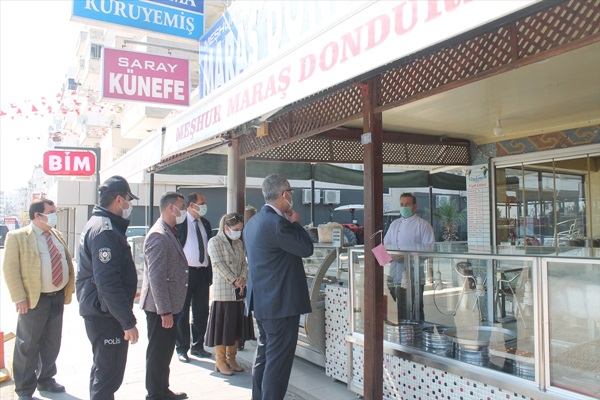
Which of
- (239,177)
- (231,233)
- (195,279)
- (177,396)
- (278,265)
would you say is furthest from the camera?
(239,177)

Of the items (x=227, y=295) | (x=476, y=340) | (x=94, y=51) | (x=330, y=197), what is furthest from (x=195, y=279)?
(x=94, y=51)

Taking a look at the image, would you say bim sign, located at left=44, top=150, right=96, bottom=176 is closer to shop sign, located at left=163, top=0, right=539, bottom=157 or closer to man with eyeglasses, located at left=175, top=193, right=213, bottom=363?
man with eyeglasses, located at left=175, top=193, right=213, bottom=363

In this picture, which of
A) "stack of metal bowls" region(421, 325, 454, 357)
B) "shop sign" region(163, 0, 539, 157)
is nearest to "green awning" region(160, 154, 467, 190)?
"shop sign" region(163, 0, 539, 157)

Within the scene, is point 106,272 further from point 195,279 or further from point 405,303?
point 405,303

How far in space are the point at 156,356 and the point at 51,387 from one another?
1403mm

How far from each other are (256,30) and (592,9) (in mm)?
4770

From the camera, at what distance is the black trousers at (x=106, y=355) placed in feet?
10.7

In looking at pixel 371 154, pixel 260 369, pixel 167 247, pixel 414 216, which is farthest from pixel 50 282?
pixel 414 216

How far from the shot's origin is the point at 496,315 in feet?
11.5

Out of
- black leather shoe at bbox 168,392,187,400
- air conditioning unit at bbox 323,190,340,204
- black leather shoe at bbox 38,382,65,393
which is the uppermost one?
air conditioning unit at bbox 323,190,340,204

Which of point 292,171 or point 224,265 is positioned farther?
point 292,171

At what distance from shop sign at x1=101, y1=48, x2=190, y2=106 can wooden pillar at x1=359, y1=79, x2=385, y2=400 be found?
4257 mm

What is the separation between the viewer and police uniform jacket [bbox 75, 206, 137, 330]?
10.6 feet

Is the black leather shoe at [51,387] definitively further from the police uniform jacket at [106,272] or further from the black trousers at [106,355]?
the police uniform jacket at [106,272]
